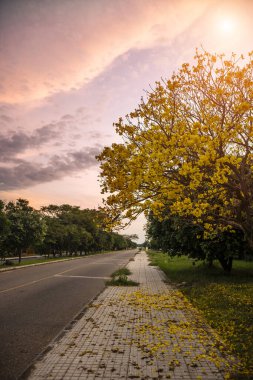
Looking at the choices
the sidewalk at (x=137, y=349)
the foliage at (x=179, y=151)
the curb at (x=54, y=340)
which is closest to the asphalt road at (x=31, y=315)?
the curb at (x=54, y=340)

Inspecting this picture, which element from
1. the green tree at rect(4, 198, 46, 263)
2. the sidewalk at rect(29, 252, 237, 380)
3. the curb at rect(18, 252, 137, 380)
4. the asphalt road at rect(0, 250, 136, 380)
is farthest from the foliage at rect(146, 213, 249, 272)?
the green tree at rect(4, 198, 46, 263)

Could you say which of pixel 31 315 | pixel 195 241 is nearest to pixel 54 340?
pixel 31 315

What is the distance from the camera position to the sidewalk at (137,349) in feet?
17.5

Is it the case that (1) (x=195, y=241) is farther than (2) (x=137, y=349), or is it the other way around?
(1) (x=195, y=241)

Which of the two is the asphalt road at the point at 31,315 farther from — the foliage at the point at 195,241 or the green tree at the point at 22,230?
the green tree at the point at 22,230

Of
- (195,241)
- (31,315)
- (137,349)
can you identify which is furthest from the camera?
(195,241)

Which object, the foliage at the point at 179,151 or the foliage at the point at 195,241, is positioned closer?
the foliage at the point at 179,151

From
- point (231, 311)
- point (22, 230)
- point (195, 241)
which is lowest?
point (231, 311)

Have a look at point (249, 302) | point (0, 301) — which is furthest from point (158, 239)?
point (0, 301)

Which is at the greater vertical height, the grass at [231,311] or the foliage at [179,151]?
the foliage at [179,151]

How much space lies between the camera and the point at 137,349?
6.48 m

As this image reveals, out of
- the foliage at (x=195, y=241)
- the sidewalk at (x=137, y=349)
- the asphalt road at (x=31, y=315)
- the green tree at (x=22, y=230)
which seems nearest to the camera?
the sidewalk at (x=137, y=349)

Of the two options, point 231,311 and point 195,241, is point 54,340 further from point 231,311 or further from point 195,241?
point 195,241

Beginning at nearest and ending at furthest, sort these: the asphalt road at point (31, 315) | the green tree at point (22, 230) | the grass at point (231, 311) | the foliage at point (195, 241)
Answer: the asphalt road at point (31, 315)
the grass at point (231, 311)
the foliage at point (195, 241)
the green tree at point (22, 230)
